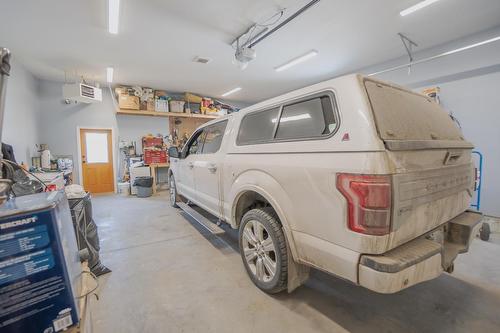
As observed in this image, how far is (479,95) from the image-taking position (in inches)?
160

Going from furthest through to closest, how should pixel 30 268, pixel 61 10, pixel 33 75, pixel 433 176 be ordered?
pixel 33 75 < pixel 61 10 < pixel 433 176 < pixel 30 268

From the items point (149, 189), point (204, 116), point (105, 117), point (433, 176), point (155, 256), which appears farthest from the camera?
point (204, 116)

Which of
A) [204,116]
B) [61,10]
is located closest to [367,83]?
[61,10]

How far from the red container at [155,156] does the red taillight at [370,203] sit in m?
6.81

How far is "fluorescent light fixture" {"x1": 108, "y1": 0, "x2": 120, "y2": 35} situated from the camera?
2927 mm

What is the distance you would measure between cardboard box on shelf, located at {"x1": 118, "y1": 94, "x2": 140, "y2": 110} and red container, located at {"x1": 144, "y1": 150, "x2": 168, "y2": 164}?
4.60 feet

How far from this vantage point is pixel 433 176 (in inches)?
54.8

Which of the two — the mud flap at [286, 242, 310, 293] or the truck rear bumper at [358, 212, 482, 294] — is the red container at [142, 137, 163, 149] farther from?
the truck rear bumper at [358, 212, 482, 294]

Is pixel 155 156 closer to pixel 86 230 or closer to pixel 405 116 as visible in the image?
pixel 86 230

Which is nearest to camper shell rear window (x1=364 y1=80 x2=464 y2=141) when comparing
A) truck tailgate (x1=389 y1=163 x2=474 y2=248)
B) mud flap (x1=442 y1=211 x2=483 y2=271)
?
truck tailgate (x1=389 y1=163 x2=474 y2=248)

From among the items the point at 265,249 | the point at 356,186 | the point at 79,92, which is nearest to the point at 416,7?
the point at 356,186

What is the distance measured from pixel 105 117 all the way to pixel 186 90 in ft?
9.03

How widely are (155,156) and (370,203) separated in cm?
693

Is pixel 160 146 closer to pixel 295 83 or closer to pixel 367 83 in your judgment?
pixel 295 83
